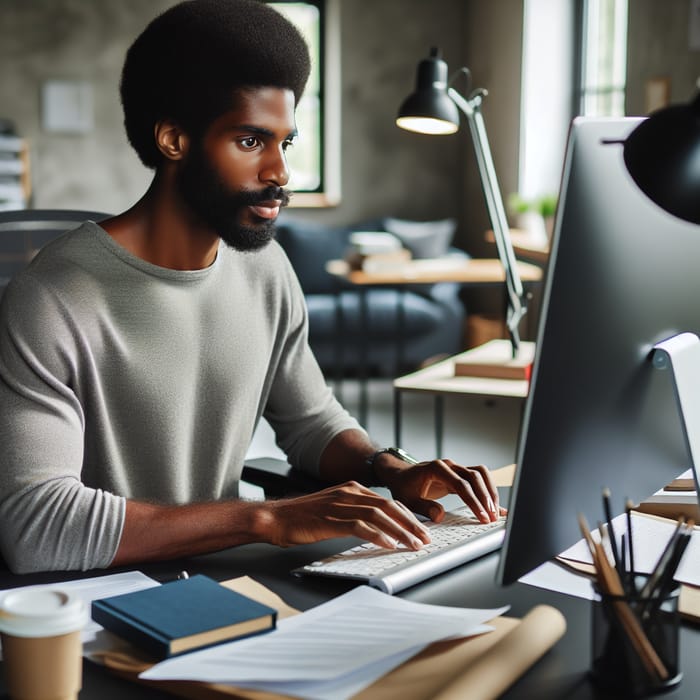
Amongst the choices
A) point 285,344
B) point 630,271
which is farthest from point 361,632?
point 285,344

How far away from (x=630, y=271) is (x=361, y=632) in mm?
A: 379

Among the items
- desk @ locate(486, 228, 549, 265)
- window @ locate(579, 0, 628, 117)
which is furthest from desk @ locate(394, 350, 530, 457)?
window @ locate(579, 0, 628, 117)

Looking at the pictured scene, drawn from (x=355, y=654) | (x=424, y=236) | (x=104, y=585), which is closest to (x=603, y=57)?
(x=424, y=236)

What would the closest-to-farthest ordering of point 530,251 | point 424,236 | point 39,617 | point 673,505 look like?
point 39,617 → point 673,505 → point 530,251 → point 424,236

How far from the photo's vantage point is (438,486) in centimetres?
132

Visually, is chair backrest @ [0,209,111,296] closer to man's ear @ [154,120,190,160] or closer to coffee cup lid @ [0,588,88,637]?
man's ear @ [154,120,190,160]

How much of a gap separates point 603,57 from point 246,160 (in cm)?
486

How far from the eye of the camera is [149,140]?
54.4 inches

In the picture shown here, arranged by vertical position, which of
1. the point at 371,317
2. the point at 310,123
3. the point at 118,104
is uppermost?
the point at 118,104

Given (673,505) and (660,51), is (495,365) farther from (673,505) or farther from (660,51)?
(660,51)

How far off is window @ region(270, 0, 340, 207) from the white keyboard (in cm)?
588

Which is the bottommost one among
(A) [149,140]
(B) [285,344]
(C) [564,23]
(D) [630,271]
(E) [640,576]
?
(E) [640,576]

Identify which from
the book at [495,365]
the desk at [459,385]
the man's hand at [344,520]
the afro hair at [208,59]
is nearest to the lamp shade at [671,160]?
the man's hand at [344,520]

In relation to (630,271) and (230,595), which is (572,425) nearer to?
(630,271)
